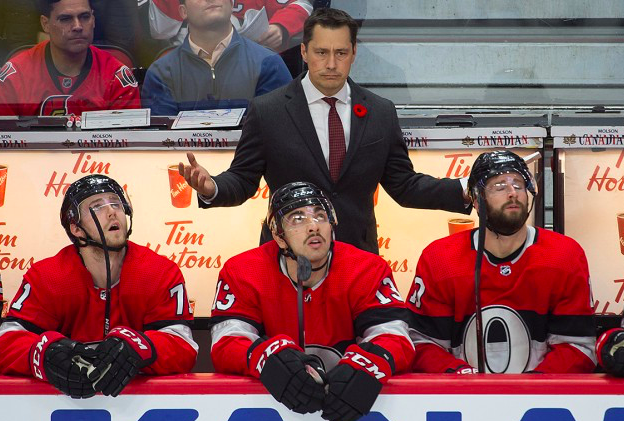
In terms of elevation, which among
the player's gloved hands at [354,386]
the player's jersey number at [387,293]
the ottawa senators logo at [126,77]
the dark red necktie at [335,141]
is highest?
the ottawa senators logo at [126,77]

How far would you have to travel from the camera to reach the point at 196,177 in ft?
10.9

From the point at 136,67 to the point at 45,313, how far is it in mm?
1911

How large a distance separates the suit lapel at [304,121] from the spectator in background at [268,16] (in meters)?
0.92

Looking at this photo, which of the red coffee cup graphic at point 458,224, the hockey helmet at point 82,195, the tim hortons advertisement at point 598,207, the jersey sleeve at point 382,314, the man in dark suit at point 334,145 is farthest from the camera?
the red coffee cup graphic at point 458,224

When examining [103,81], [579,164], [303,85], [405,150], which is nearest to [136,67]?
[103,81]

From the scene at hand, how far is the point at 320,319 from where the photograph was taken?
3084mm

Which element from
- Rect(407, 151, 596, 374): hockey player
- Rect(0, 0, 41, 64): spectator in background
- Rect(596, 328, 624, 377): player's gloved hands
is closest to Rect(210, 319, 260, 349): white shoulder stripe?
Rect(407, 151, 596, 374): hockey player

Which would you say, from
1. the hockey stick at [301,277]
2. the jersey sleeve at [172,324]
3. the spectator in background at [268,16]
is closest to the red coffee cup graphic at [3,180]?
the spectator in background at [268,16]

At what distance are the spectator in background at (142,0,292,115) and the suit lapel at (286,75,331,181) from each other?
0.80 m

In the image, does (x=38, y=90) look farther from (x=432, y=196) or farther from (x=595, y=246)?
(x=595, y=246)

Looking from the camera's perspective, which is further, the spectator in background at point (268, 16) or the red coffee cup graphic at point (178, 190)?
the spectator in background at point (268, 16)

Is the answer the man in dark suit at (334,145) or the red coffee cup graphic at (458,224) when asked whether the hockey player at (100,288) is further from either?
the red coffee cup graphic at (458,224)

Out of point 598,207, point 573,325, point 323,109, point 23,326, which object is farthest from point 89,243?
point 598,207

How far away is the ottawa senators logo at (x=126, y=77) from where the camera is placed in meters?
4.66
